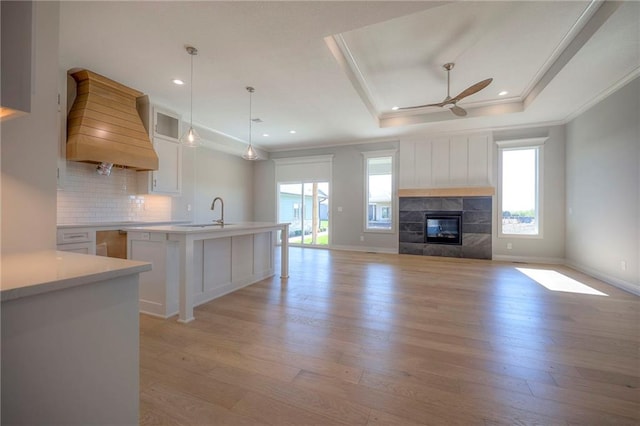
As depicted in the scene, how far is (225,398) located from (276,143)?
6.57m

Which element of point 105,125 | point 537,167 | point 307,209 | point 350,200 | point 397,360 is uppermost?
point 105,125

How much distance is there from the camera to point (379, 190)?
6.97 meters

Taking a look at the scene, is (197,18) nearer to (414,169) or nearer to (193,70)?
A: (193,70)

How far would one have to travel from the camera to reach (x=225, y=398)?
1.51 metres

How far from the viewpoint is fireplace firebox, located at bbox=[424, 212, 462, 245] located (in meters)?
6.11

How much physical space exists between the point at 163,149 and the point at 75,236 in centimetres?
194

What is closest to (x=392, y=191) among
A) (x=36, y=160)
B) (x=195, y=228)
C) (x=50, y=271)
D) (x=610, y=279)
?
(x=610, y=279)

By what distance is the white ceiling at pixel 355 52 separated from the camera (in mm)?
2453

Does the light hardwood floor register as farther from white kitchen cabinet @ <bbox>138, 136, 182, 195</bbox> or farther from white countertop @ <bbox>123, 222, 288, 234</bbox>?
white kitchen cabinet @ <bbox>138, 136, 182, 195</bbox>

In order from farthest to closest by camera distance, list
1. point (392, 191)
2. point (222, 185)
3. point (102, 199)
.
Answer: point (222, 185) → point (392, 191) → point (102, 199)

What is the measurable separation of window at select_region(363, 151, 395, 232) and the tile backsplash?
15.7ft

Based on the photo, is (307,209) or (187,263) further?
(307,209)

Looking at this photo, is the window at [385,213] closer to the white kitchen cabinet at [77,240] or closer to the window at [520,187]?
the window at [520,187]

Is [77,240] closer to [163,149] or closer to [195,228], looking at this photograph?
[195,228]
